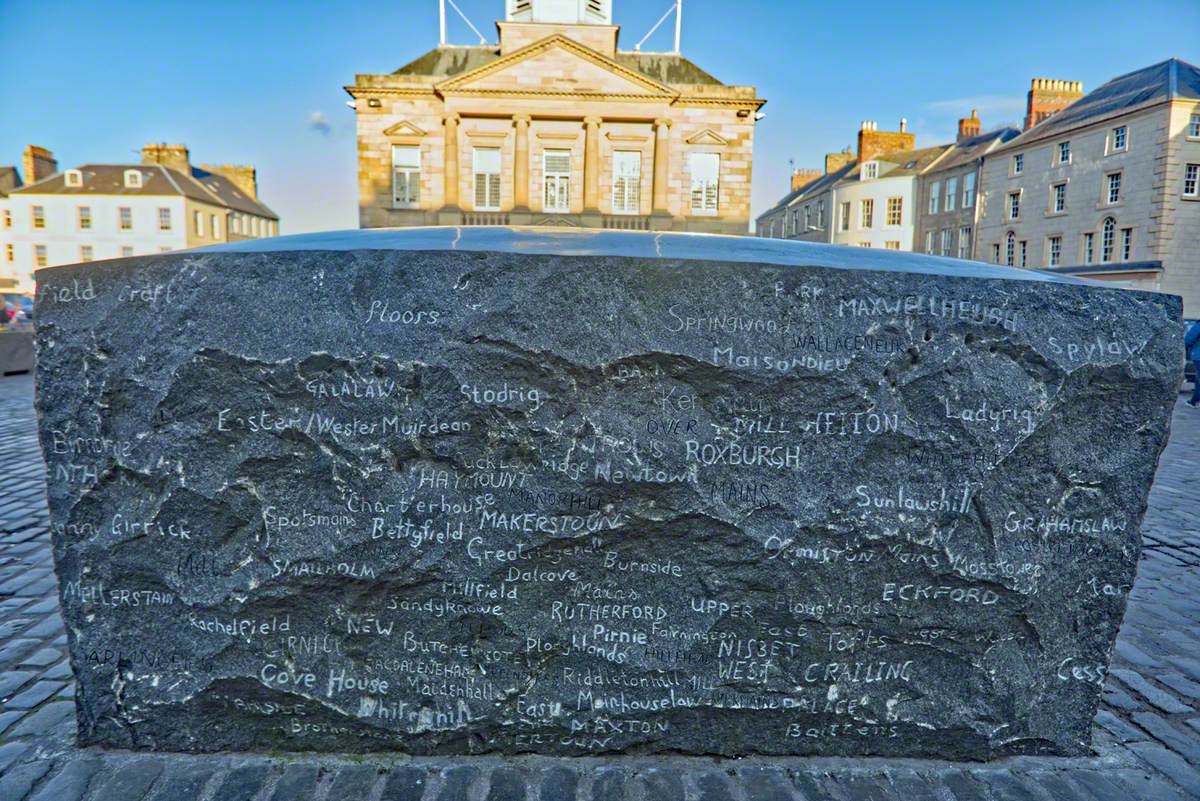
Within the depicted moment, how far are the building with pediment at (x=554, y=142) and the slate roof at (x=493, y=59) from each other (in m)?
0.82

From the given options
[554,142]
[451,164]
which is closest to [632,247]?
[554,142]

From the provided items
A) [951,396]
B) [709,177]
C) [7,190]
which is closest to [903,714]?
[951,396]

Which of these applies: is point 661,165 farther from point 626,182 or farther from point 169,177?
point 169,177

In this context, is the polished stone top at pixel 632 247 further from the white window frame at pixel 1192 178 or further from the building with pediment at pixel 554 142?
the white window frame at pixel 1192 178

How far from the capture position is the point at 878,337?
263 cm

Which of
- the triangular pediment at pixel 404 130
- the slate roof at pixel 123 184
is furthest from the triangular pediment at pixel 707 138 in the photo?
the slate roof at pixel 123 184

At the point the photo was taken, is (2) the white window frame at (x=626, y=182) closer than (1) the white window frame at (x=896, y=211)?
Yes

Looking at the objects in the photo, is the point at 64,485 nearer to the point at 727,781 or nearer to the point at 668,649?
the point at 668,649

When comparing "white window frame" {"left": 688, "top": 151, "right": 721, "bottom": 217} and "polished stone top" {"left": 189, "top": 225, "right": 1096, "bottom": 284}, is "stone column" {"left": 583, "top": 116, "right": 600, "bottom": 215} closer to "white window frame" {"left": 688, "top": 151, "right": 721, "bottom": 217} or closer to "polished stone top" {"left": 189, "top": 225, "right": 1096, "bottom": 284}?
"white window frame" {"left": 688, "top": 151, "right": 721, "bottom": 217}

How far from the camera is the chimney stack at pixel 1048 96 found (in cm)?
3700

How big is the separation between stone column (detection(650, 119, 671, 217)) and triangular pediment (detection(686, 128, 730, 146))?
102 centimetres

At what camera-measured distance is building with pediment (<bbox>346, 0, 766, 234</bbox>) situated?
2798cm

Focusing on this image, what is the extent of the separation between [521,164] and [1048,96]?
1158 inches

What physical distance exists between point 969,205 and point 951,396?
136ft
